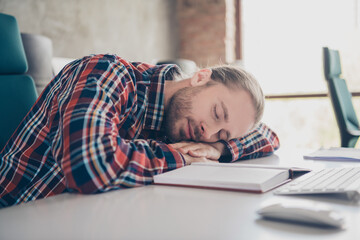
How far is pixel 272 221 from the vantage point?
54 centimetres

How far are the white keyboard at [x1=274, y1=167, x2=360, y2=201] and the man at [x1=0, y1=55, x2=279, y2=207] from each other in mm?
301

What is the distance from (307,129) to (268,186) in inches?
136

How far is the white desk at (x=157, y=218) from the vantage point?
49cm

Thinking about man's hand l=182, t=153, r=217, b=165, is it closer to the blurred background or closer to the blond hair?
the blond hair

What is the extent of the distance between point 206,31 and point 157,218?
150 inches

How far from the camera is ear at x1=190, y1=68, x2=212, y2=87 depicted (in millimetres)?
1153

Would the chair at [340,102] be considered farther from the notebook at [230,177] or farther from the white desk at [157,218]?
the white desk at [157,218]

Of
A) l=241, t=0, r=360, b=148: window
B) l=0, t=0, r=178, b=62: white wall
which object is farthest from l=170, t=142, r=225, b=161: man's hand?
l=241, t=0, r=360, b=148: window

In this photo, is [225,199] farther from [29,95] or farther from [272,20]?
[272,20]

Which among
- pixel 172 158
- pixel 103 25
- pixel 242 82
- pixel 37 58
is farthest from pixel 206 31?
pixel 172 158

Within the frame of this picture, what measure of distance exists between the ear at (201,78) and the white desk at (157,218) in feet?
1.55

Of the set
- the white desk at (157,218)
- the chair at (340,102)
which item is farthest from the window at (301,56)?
the white desk at (157,218)

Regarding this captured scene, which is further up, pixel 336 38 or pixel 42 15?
pixel 42 15

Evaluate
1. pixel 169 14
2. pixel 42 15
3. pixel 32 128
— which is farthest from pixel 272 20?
pixel 32 128
